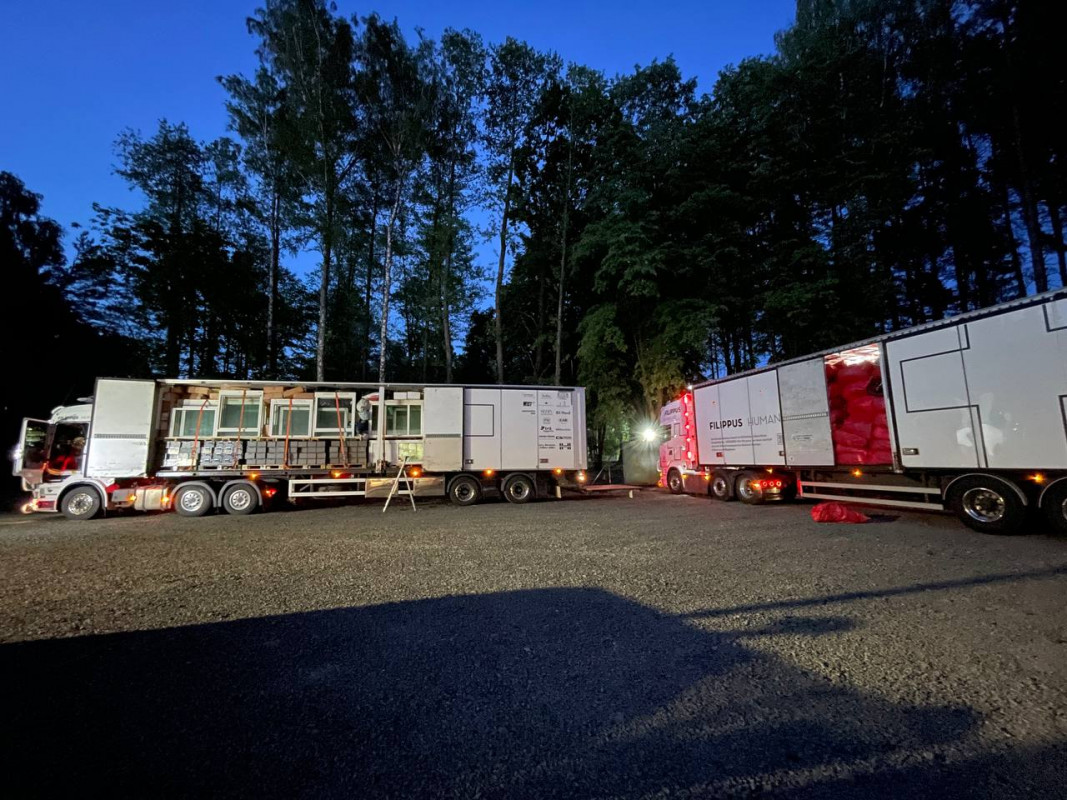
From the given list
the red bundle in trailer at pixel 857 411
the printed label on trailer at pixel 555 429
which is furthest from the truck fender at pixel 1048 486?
the printed label on trailer at pixel 555 429

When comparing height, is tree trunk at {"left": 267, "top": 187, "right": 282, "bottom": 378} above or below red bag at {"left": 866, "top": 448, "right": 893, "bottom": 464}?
above

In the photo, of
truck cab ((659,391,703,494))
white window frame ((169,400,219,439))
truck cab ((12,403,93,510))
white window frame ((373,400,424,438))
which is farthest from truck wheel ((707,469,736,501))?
truck cab ((12,403,93,510))

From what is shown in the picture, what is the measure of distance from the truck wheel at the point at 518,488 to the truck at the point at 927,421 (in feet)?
18.4

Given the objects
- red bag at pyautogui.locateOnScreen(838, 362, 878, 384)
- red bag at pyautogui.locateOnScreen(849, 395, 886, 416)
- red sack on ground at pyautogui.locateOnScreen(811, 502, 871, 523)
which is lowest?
red sack on ground at pyautogui.locateOnScreen(811, 502, 871, 523)

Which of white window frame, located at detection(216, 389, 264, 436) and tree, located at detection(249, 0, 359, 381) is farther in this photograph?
tree, located at detection(249, 0, 359, 381)

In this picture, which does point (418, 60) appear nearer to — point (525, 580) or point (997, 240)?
point (525, 580)

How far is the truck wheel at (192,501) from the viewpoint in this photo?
40.0 feet

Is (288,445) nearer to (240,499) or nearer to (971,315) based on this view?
(240,499)

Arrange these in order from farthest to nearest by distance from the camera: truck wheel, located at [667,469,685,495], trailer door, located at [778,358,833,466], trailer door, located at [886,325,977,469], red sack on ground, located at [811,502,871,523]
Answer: truck wheel, located at [667,469,685,495], trailer door, located at [778,358,833,466], red sack on ground, located at [811,502,871,523], trailer door, located at [886,325,977,469]

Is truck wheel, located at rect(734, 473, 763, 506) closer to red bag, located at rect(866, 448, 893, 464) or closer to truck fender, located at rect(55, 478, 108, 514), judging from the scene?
red bag, located at rect(866, 448, 893, 464)

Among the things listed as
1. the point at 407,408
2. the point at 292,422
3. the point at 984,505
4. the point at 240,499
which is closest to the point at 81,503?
the point at 240,499

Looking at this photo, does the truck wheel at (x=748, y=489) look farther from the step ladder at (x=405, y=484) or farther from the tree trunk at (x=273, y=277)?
the tree trunk at (x=273, y=277)

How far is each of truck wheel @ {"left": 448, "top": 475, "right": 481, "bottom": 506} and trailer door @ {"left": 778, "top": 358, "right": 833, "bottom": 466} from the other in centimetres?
813

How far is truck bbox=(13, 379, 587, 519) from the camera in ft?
39.4
